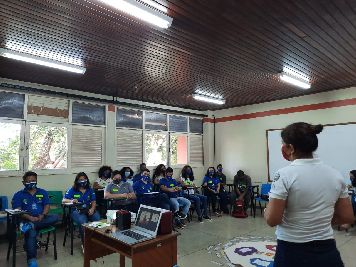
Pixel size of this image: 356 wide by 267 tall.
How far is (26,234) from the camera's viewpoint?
3973mm

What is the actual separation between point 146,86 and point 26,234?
4.03 meters

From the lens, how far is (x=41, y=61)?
470cm

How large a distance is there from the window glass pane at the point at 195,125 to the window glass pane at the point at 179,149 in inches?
17.4

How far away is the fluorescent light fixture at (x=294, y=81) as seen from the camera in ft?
19.2

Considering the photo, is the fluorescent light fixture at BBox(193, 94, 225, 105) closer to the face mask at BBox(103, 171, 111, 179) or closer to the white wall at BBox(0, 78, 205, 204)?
the white wall at BBox(0, 78, 205, 204)

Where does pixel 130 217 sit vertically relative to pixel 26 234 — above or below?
above

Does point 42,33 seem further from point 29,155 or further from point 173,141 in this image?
point 173,141

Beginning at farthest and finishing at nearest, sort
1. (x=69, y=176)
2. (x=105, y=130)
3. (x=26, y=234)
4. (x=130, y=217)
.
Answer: (x=105, y=130) < (x=69, y=176) < (x=26, y=234) < (x=130, y=217)

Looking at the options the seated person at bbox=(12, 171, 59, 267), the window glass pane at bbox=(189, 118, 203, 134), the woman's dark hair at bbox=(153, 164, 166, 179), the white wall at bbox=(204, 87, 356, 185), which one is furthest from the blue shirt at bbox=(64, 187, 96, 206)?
the white wall at bbox=(204, 87, 356, 185)

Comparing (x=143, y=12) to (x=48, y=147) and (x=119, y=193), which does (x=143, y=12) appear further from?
(x=48, y=147)

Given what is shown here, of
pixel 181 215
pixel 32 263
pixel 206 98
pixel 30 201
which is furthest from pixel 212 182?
pixel 32 263

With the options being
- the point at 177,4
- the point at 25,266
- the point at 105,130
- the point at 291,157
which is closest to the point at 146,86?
the point at 105,130

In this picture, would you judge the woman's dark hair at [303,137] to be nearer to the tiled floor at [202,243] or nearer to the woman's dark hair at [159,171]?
the tiled floor at [202,243]

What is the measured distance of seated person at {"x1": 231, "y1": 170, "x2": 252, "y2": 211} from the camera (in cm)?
791
